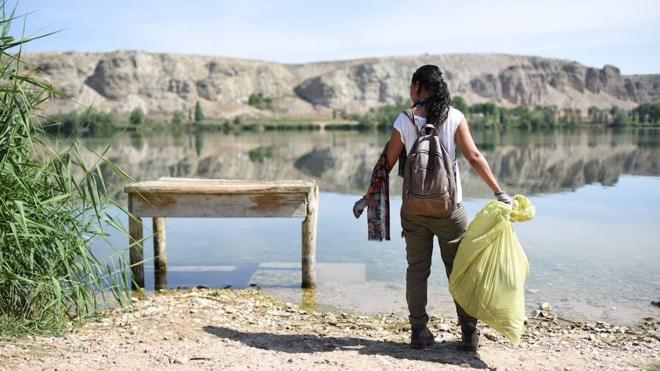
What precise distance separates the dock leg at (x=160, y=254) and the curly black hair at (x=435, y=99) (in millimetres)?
4753

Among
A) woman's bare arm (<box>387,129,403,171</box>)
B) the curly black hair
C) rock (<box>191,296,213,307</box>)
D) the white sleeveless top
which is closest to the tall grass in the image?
rock (<box>191,296,213,307</box>)

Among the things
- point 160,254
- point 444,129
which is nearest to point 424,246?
point 444,129

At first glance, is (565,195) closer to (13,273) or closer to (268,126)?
(13,273)

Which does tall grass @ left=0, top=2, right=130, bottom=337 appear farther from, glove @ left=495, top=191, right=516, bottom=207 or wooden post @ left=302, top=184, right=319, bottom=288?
glove @ left=495, top=191, right=516, bottom=207

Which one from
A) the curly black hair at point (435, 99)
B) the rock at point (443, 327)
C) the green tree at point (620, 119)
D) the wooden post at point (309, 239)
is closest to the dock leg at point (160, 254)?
the wooden post at point (309, 239)

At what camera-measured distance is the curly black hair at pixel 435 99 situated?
4.98 meters

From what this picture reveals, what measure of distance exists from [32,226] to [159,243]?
3.49 metres

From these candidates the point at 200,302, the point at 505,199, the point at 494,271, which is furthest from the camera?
the point at 200,302

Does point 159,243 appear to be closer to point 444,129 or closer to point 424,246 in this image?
point 424,246

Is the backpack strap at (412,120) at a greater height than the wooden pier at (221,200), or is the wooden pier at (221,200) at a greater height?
the backpack strap at (412,120)

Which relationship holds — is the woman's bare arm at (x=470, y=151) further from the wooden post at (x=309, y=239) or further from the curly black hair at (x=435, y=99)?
the wooden post at (x=309, y=239)

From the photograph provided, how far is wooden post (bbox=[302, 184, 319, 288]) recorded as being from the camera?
805cm

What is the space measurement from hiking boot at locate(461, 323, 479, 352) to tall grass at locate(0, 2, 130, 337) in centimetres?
313

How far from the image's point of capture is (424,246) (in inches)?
203
